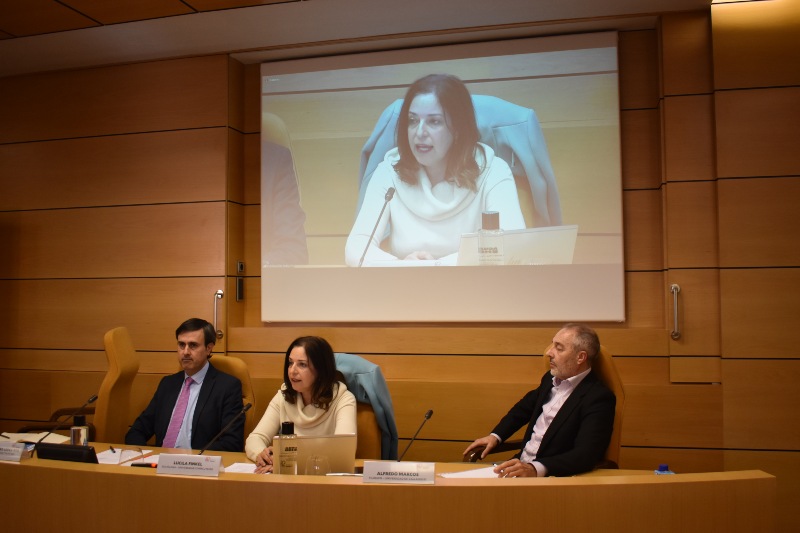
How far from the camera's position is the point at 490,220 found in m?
5.18

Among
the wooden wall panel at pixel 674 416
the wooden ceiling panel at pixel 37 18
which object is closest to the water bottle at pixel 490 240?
the wooden wall panel at pixel 674 416

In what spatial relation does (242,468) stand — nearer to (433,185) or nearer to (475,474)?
(475,474)

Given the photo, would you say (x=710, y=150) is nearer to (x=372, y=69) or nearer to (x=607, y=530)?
(x=372, y=69)

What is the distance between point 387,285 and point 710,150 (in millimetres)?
2238

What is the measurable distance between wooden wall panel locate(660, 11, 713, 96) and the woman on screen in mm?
2827

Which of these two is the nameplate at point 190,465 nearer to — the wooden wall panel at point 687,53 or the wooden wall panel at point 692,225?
the wooden wall panel at point 692,225

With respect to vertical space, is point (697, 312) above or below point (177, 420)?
above

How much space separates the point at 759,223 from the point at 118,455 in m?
3.71

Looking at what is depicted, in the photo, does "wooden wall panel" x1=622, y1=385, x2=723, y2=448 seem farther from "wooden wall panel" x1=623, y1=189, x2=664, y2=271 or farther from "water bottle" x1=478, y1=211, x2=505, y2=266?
"water bottle" x1=478, y1=211, x2=505, y2=266

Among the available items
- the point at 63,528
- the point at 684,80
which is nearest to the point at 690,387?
the point at 684,80

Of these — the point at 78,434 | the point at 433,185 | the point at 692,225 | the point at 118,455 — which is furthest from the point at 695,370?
the point at 78,434

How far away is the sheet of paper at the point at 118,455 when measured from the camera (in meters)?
3.11

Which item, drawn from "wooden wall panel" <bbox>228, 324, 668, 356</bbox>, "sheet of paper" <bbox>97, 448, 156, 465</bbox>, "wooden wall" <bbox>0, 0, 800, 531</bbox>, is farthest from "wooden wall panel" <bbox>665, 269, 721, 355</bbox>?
"sheet of paper" <bbox>97, 448, 156, 465</bbox>

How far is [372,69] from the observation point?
5469 mm
